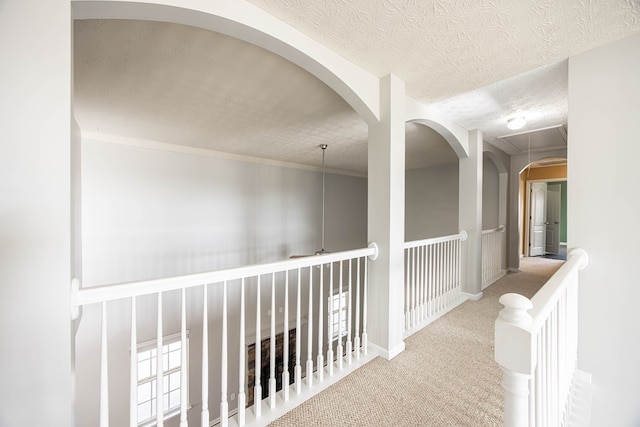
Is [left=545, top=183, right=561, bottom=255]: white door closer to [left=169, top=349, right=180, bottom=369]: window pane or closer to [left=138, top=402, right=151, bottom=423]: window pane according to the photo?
[left=169, top=349, right=180, bottom=369]: window pane

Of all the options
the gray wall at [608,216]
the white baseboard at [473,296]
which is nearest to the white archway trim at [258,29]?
the gray wall at [608,216]

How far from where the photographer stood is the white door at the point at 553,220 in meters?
6.90

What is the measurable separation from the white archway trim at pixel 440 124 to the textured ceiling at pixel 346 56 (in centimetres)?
9

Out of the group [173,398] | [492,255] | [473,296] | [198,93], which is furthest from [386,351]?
[173,398]

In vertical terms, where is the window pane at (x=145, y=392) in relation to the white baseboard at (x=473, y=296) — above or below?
below

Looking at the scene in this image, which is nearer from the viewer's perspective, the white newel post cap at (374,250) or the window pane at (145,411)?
the white newel post cap at (374,250)

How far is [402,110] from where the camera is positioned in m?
2.16

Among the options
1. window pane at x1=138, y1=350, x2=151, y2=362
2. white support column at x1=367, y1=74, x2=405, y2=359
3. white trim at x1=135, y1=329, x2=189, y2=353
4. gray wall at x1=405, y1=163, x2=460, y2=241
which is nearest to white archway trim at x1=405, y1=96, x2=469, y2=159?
white support column at x1=367, y1=74, x2=405, y2=359

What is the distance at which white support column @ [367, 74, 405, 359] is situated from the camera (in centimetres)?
204

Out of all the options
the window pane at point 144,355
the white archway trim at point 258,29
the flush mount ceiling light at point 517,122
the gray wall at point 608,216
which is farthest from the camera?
the window pane at point 144,355

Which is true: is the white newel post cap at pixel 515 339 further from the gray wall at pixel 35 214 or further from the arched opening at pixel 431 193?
the arched opening at pixel 431 193

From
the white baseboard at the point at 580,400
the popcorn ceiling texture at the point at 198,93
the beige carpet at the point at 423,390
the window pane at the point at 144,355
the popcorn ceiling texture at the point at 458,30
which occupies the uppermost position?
the popcorn ceiling texture at the point at 458,30

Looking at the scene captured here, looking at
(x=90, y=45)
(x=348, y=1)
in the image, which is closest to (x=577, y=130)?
(x=348, y=1)

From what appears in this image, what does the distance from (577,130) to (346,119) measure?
6.48ft
